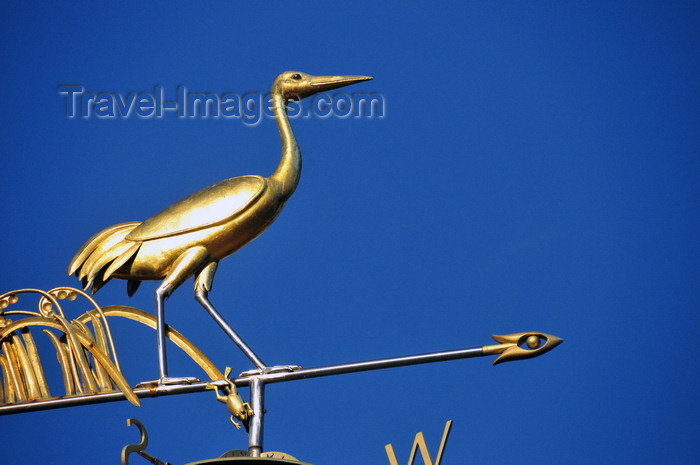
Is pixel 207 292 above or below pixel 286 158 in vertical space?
below

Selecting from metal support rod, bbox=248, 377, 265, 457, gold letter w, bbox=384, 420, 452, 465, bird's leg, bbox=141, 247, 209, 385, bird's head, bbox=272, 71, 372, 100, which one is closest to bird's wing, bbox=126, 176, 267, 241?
bird's leg, bbox=141, 247, 209, 385

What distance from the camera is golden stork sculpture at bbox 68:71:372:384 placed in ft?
17.4

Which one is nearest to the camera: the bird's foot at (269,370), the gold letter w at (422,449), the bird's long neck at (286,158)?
the gold letter w at (422,449)

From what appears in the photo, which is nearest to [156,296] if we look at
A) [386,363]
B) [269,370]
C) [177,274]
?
[177,274]

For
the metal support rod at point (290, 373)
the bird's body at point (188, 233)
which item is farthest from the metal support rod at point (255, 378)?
the bird's body at point (188, 233)

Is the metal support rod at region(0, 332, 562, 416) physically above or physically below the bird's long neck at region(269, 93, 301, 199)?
below

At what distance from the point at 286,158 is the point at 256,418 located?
1505 millimetres

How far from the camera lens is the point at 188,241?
5293 millimetres

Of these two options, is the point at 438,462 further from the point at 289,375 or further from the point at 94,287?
the point at 94,287

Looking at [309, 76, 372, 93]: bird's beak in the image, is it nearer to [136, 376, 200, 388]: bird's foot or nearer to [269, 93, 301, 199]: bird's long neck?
[269, 93, 301, 199]: bird's long neck

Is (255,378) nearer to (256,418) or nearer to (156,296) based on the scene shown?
(256,418)

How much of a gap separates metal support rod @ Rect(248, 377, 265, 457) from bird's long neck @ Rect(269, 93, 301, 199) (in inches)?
41.8

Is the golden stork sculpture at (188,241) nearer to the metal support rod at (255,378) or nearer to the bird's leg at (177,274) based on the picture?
the bird's leg at (177,274)

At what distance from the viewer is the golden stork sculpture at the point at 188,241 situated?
208 inches
